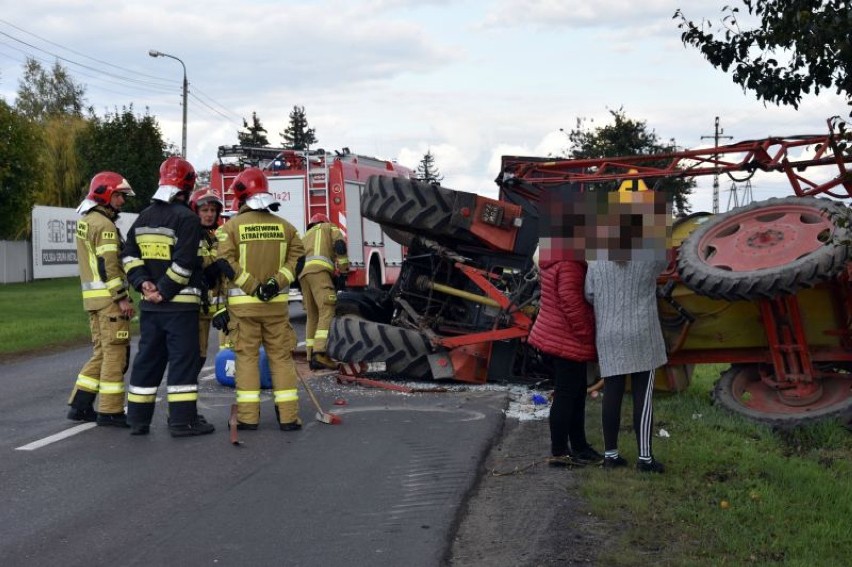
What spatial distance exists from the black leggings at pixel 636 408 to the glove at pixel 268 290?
108 inches

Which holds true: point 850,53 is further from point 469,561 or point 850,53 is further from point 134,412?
point 134,412

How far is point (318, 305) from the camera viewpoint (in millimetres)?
11727

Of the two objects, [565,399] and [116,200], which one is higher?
[116,200]

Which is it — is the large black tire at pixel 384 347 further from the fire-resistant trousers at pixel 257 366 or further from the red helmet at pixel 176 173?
the red helmet at pixel 176 173

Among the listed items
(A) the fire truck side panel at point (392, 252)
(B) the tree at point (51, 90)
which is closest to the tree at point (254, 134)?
A: (B) the tree at point (51, 90)

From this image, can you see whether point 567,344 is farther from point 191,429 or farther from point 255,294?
point 191,429

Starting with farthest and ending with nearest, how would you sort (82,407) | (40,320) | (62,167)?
1. (62,167)
2. (40,320)
3. (82,407)

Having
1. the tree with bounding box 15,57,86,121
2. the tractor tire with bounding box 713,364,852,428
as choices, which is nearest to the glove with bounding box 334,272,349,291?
the tractor tire with bounding box 713,364,852,428

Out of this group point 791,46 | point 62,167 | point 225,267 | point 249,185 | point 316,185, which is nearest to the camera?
point 791,46

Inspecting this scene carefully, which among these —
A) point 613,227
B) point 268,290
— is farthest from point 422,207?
point 613,227

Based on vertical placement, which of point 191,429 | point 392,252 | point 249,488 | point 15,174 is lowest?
point 249,488

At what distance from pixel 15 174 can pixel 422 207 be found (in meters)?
29.3

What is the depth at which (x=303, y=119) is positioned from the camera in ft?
273

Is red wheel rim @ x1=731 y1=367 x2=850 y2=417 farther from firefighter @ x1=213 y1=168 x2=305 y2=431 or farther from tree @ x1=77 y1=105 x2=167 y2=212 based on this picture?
tree @ x1=77 y1=105 x2=167 y2=212
